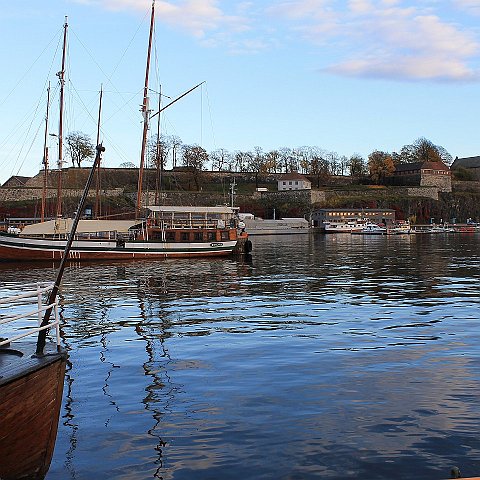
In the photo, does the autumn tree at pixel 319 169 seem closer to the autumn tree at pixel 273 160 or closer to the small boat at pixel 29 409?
the autumn tree at pixel 273 160

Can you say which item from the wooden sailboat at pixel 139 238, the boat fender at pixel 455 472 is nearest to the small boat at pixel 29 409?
the boat fender at pixel 455 472

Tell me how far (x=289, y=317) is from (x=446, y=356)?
7.75m

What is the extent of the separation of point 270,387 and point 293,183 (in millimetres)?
160373

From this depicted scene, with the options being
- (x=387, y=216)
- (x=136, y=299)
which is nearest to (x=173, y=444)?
(x=136, y=299)

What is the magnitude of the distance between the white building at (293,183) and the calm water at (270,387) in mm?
143451

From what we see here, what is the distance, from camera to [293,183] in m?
171

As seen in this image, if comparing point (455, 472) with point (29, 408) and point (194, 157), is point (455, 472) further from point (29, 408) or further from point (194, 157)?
point (194, 157)

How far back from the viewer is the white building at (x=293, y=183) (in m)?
170

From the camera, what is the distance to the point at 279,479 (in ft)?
27.7

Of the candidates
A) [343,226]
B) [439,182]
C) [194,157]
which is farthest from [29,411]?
[439,182]

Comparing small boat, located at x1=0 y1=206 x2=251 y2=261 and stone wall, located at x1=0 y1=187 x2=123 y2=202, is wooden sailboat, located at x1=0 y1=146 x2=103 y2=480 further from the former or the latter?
stone wall, located at x1=0 y1=187 x2=123 y2=202

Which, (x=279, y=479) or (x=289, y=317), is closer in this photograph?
(x=279, y=479)

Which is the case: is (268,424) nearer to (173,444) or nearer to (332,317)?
(173,444)

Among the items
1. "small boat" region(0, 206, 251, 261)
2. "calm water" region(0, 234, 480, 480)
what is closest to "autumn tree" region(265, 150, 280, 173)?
"small boat" region(0, 206, 251, 261)
